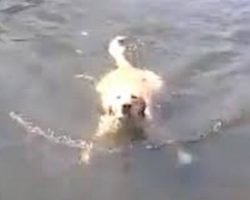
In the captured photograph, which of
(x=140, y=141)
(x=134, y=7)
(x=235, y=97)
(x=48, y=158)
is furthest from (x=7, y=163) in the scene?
(x=134, y=7)

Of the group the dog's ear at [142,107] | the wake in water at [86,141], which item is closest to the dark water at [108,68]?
the wake in water at [86,141]

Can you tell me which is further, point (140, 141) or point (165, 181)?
point (140, 141)

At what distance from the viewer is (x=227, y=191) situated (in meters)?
6.04

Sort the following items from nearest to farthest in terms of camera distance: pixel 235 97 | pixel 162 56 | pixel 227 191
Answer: pixel 227 191, pixel 235 97, pixel 162 56

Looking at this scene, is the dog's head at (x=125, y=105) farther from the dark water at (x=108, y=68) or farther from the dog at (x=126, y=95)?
the dark water at (x=108, y=68)

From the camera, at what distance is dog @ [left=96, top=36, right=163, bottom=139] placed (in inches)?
275

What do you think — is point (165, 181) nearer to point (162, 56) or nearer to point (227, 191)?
point (227, 191)

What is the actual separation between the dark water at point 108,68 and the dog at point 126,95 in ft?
0.53

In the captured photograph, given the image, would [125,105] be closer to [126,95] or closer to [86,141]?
[126,95]

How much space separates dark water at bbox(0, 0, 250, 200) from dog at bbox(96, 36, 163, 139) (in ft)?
0.53

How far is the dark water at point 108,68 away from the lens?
6176 millimetres

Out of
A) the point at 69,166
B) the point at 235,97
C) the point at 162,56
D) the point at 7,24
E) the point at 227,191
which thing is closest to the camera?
the point at 227,191

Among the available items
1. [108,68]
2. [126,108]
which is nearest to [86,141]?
[126,108]

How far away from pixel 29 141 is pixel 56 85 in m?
1.25
